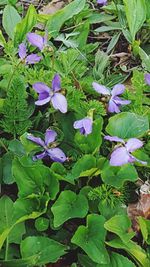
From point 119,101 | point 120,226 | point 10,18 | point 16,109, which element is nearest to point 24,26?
point 10,18

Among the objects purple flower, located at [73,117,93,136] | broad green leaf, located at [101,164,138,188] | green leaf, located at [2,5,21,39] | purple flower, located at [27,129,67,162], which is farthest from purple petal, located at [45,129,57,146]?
green leaf, located at [2,5,21,39]

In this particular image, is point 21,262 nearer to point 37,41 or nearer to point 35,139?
point 35,139

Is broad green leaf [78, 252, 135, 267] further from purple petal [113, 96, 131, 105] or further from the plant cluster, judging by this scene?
→ purple petal [113, 96, 131, 105]

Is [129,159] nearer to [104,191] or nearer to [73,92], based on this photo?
[104,191]

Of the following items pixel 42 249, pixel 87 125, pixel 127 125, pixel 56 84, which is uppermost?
pixel 56 84

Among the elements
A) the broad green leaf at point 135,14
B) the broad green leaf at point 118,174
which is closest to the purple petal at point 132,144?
the broad green leaf at point 118,174

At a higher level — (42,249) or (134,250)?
(42,249)
